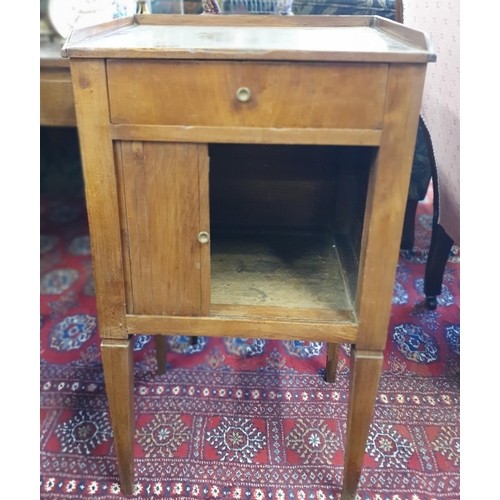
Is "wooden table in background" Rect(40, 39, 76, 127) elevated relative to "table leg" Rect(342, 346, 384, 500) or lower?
elevated

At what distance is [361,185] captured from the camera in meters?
0.96

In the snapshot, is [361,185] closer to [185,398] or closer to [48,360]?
[185,398]

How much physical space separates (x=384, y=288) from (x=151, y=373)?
67 cm

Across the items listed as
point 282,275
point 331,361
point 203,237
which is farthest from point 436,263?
point 203,237

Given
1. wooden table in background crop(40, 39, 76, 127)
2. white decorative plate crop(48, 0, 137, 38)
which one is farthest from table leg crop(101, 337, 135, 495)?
white decorative plate crop(48, 0, 137, 38)

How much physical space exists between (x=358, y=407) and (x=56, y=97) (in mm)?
971

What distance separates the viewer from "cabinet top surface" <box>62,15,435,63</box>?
638mm

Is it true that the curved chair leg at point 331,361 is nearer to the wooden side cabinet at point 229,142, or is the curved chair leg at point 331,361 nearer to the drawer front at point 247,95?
the wooden side cabinet at point 229,142

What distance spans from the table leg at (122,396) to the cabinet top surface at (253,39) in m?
0.44

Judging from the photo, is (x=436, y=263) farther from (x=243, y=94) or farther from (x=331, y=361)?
(x=243, y=94)

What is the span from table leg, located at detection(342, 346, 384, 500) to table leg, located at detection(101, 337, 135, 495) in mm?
361

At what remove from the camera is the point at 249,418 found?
1086 millimetres

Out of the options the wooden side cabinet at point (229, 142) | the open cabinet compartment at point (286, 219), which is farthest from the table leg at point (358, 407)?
the open cabinet compartment at point (286, 219)

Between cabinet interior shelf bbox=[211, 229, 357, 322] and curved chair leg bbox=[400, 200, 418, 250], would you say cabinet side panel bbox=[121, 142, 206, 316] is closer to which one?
cabinet interior shelf bbox=[211, 229, 357, 322]
